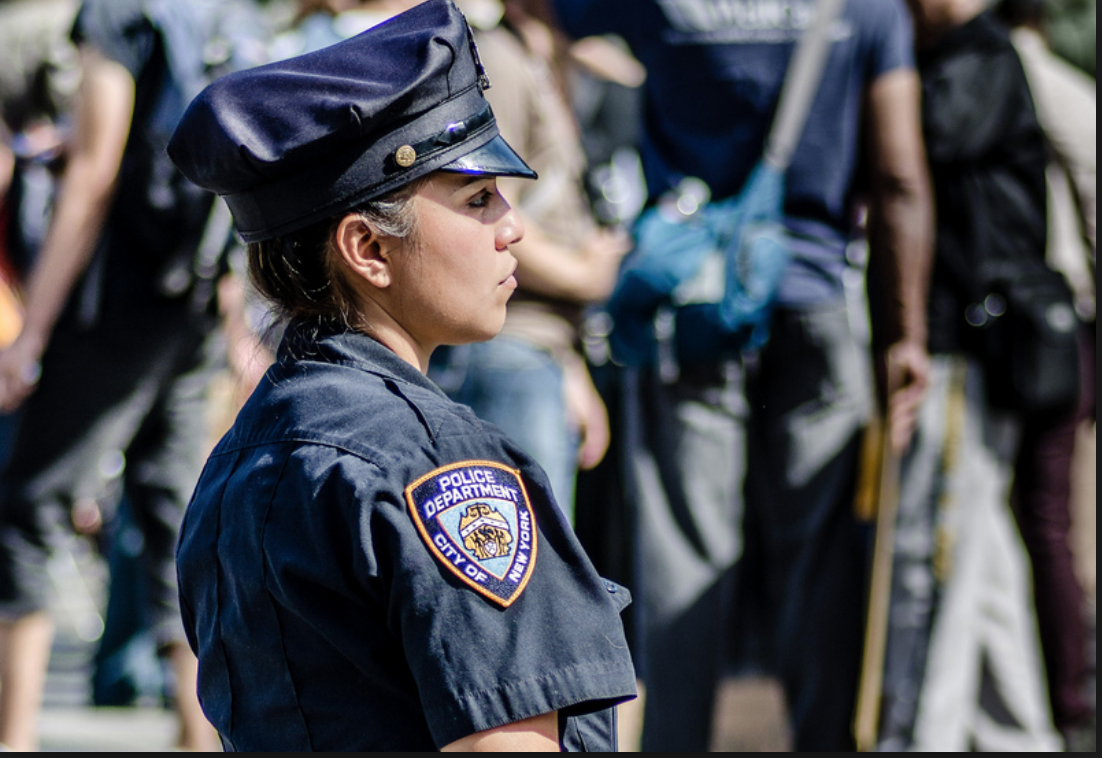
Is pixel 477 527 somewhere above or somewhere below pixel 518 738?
above

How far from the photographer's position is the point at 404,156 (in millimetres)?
1396

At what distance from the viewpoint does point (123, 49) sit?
3.29m

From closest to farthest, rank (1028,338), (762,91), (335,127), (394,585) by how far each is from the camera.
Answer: (394,585)
(335,127)
(762,91)
(1028,338)

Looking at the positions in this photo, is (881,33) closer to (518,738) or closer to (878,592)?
(878,592)

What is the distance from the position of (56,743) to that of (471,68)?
294 cm

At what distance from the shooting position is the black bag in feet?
11.6

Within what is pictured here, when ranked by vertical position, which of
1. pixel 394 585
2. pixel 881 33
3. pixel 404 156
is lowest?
pixel 881 33

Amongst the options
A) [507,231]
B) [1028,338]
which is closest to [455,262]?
[507,231]

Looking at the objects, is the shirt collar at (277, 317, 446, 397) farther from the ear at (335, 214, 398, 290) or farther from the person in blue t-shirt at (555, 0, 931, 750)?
the person in blue t-shirt at (555, 0, 931, 750)

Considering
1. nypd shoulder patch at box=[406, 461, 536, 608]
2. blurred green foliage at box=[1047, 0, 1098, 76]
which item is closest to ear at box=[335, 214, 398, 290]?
nypd shoulder patch at box=[406, 461, 536, 608]

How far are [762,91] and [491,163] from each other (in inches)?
75.8

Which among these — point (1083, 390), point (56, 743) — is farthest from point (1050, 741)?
point (56, 743)

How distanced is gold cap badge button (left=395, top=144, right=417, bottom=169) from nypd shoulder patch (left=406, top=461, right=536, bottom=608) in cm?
31

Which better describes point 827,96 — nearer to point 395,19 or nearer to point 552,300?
point 552,300
